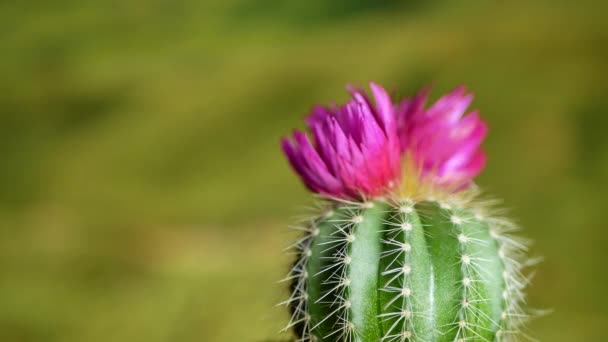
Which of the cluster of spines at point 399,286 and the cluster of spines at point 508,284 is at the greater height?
the cluster of spines at point 399,286

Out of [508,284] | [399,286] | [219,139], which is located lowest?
[508,284]

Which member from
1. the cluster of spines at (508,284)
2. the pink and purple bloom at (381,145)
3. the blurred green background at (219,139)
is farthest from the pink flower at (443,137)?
the blurred green background at (219,139)

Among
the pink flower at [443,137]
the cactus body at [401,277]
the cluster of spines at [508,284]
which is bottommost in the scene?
the cluster of spines at [508,284]

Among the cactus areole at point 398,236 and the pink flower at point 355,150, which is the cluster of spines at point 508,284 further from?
the pink flower at point 355,150

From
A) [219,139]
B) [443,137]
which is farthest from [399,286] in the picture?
[219,139]

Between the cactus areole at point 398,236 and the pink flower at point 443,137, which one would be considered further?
the pink flower at point 443,137

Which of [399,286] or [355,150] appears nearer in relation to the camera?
[399,286]

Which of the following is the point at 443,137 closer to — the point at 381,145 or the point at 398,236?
the point at 381,145

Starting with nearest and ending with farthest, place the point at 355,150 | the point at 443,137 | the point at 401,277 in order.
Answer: the point at 401,277
the point at 355,150
the point at 443,137
